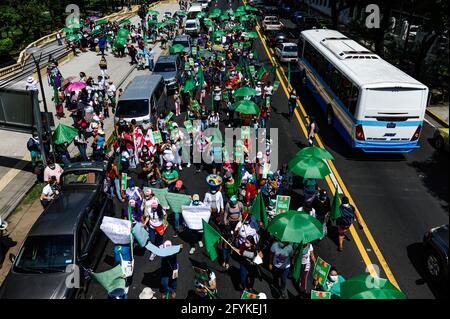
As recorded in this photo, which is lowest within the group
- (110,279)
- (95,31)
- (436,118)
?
(436,118)

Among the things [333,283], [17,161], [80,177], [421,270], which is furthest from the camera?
[17,161]

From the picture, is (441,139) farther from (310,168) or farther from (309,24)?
(309,24)

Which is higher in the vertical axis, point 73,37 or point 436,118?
point 73,37

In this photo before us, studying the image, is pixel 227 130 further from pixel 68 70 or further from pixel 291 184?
pixel 68 70

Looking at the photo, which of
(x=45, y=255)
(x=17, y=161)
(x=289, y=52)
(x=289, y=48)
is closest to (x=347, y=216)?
(x=45, y=255)

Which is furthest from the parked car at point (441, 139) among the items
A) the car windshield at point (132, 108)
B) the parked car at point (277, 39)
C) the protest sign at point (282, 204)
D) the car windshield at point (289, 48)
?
the parked car at point (277, 39)

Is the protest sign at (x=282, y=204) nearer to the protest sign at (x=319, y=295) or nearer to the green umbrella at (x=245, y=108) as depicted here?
the protest sign at (x=319, y=295)

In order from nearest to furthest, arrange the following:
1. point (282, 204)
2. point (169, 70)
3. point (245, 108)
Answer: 1. point (282, 204)
2. point (245, 108)
3. point (169, 70)
